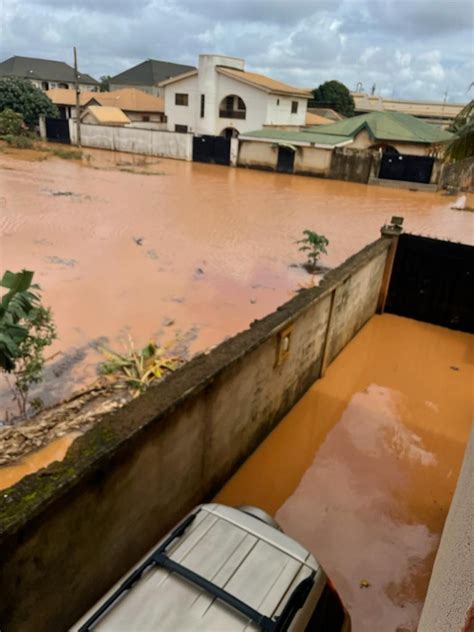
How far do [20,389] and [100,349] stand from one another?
1.79 m

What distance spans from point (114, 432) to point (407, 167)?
28940 millimetres

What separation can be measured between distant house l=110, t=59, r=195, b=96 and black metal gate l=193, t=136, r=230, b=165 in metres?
35.0

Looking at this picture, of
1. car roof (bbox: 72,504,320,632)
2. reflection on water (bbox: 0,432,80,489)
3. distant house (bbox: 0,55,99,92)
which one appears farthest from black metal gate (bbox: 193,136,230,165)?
distant house (bbox: 0,55,99,92)

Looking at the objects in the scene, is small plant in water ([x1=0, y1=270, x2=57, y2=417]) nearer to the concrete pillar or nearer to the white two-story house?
the white two-story house

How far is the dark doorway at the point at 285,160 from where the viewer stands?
101 ft

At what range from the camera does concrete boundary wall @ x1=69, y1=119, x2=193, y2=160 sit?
111 feet

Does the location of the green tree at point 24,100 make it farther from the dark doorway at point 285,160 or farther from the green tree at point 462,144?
the green tree at point 462,144

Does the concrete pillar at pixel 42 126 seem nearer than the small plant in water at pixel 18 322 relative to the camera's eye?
No

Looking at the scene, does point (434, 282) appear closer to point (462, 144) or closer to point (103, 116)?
point (462, 144)

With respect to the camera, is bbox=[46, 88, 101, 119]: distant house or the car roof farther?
bbox=[46, 88, 101, 119]: distant house

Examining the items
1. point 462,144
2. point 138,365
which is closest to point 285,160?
point 462,144

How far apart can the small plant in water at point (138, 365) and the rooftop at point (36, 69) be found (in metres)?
71.2

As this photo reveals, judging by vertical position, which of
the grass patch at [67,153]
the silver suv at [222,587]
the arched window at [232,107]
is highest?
the arched window at [232,107]

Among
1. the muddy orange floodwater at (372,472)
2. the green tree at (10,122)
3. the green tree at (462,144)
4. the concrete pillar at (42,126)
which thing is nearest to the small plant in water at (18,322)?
the muddy orange floodwater at (372,472)
